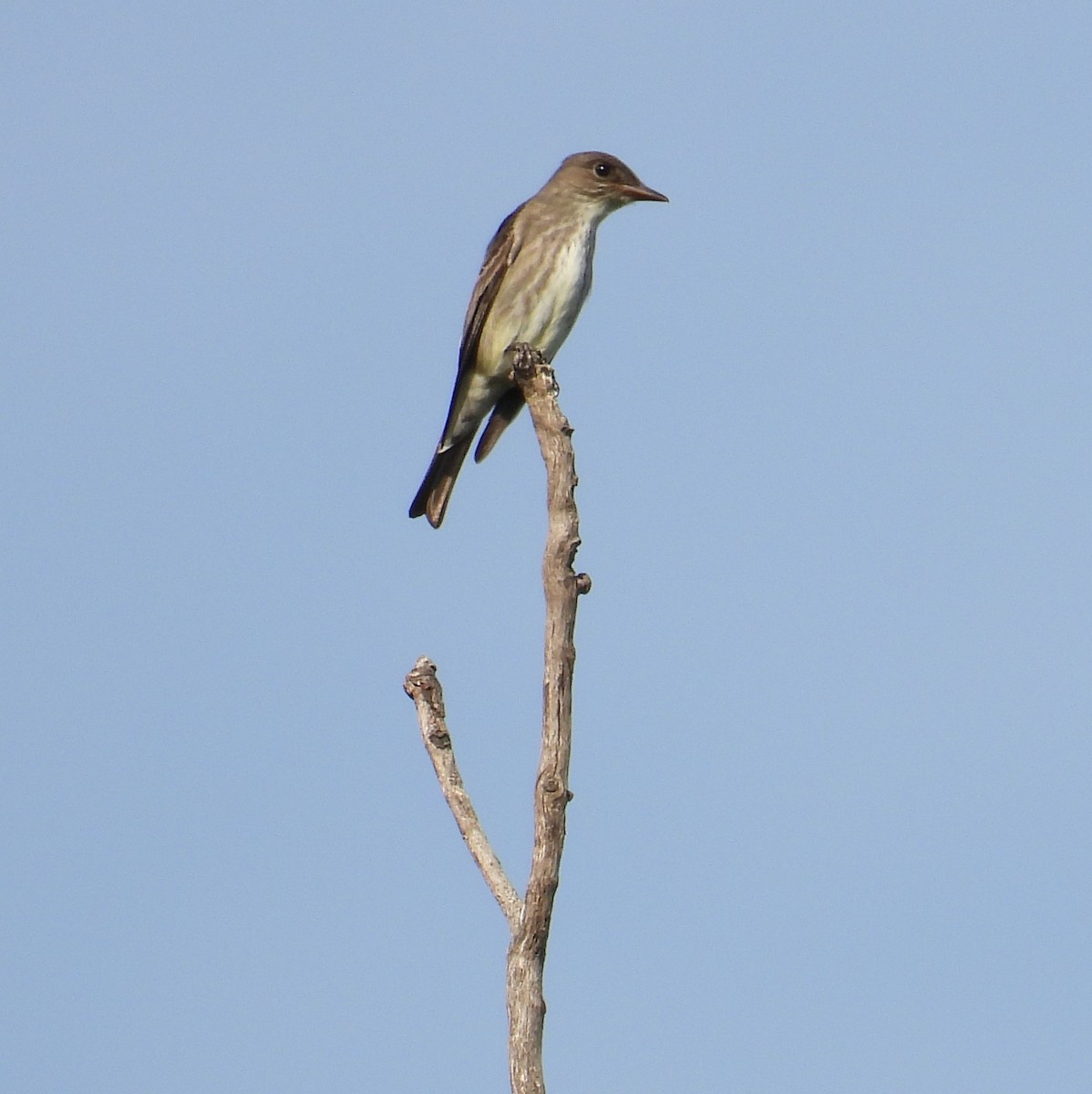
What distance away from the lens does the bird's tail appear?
1251 cm

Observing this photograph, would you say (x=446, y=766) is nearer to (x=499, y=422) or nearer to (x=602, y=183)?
(x=499, y=422)

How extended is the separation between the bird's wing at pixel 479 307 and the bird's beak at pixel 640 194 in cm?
83

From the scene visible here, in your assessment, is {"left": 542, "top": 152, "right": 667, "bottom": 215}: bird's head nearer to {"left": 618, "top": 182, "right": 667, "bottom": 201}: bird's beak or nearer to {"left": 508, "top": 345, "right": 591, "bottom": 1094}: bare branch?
{"left": 618, "top": 182, "right": 667, "bottom": 201}: bird's beak

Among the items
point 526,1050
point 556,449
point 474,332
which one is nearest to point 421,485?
point 474,332

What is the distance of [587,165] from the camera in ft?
43.0

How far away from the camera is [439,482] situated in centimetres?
1275

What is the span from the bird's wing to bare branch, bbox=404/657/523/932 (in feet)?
17.9

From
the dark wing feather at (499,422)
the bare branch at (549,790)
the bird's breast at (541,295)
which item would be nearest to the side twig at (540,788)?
the bare branch at (549,790)

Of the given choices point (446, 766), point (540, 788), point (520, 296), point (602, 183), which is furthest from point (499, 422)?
point (540, 788)

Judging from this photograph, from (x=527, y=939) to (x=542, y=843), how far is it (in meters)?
0.35

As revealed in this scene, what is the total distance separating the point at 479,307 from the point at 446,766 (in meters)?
5.78

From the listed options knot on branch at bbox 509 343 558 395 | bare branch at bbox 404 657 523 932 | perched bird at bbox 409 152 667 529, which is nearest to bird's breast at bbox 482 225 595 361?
perched bird at bbox 409 152 667 529

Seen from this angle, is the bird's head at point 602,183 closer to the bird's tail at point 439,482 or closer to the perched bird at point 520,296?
the perched bird at point 520,296

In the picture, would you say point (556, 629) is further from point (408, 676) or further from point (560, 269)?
point (560, 269)
